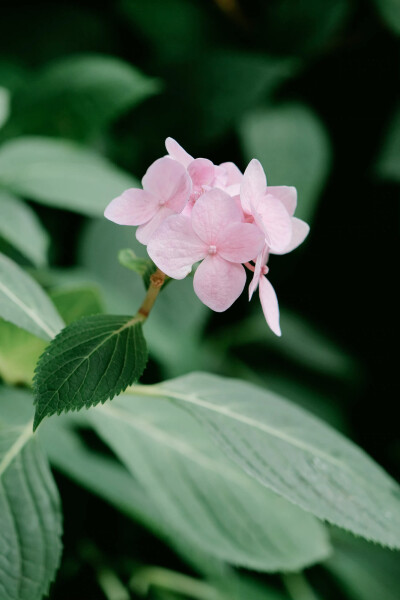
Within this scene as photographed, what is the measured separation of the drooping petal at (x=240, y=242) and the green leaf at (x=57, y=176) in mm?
481

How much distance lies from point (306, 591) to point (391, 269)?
2.49 ft

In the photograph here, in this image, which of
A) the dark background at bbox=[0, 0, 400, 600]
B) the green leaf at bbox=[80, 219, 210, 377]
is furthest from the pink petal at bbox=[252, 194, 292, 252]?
the dark background at bbox=[0, 0, 400, 600]

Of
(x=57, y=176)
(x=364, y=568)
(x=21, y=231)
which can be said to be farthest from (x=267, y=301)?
(x=364, y=568)

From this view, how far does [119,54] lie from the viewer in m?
1.55

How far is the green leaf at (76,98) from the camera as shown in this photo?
3.59 ft

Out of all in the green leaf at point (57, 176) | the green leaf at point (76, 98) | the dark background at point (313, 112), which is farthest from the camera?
the dark background at point (313, 112)

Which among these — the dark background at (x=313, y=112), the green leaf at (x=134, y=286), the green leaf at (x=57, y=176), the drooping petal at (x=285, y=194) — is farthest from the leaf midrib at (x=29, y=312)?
the dark background at (x=313, y=112)

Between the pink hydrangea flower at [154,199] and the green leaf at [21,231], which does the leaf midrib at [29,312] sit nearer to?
the pink hydrangea flower at [154,199]

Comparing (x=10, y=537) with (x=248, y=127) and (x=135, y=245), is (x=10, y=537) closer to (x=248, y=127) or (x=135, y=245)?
(x=135, y=245)

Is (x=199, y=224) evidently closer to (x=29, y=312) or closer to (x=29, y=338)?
(x=29, y=312)

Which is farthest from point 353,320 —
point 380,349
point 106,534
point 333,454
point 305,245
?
point 333,454

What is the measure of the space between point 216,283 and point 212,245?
3cm

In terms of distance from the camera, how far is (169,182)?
476 mm

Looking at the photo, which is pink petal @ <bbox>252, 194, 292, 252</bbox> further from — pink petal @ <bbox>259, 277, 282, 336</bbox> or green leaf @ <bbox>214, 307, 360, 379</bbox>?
green leaf @ <bbox>214, 307, 360, 379</bbox>
